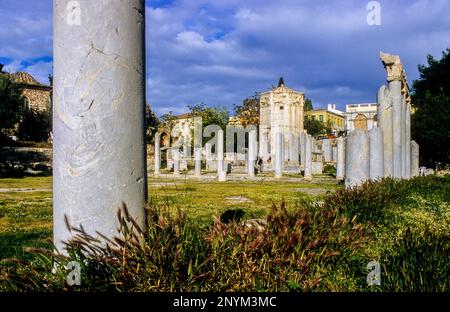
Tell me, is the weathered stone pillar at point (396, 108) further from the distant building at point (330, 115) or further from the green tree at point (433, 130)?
the distant building at point (330, 115)

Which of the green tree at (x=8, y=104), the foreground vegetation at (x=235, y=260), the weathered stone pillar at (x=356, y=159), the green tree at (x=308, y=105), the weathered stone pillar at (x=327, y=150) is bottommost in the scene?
the foreground vegetation at (x=235, y=260)

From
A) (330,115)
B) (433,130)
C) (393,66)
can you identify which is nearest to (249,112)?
(433,130)

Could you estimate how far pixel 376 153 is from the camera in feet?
39.6

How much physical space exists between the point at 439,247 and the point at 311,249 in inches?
42.6

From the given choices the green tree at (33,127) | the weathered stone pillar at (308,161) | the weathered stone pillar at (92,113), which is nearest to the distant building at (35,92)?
the green tree at (33,127)

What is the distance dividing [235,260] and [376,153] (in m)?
9.86

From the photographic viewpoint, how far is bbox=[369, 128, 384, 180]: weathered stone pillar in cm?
1198

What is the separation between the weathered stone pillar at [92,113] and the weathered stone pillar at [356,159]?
852 centimetres

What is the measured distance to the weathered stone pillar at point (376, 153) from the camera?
39.3 ft

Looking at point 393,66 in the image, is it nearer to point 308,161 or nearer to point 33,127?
point 308,161

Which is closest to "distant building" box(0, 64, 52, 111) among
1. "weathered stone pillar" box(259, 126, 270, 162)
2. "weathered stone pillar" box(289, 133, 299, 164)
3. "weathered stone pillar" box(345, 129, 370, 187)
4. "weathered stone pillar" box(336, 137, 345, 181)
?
"weathered stone pillar" box(259, 126, 270, 162)

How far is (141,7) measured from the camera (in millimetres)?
3307

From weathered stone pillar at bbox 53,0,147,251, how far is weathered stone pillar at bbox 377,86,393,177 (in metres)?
12.4
